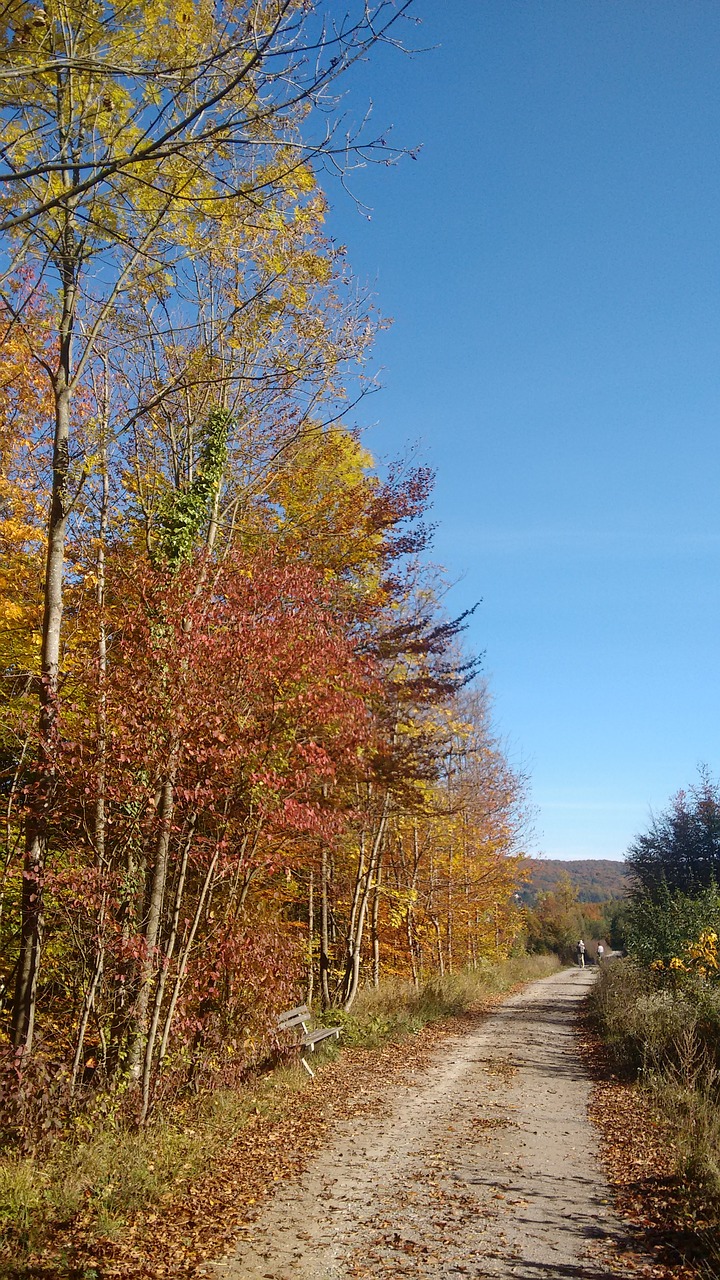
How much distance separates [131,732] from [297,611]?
9.43 ft

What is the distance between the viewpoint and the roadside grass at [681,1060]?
5895mm

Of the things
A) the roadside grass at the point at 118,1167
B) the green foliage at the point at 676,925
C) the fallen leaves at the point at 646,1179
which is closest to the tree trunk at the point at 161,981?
the roadside grass at the point at 118,1167

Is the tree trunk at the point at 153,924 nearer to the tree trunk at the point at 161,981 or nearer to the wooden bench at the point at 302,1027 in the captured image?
the tree trunk at the point at 161,981

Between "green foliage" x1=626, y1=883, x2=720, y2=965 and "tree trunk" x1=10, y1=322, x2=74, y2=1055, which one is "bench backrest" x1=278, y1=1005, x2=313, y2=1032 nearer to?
"tree trunk" x1=10, y1=322, x2=74, y2=1055

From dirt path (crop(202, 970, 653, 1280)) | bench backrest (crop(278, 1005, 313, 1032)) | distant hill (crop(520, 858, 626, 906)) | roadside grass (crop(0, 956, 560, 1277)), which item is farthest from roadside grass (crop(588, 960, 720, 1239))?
distant hill (crop(520, 858, 626, 906))

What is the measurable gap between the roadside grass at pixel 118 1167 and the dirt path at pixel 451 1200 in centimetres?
86

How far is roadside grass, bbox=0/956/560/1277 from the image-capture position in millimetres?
5195

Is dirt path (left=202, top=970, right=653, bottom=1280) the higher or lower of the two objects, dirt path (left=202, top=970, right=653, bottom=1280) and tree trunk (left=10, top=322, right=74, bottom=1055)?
the lower

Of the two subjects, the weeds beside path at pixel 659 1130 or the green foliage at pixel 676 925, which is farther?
the green foliage at pixel 676 925

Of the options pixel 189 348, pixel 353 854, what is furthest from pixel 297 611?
pixel 353 854

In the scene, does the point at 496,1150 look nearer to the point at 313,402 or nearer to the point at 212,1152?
the point at 212,1152

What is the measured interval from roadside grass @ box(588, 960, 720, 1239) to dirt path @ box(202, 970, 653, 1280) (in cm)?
69

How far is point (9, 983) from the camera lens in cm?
955

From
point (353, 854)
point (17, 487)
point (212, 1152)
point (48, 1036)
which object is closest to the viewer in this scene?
point (212, 1152)
